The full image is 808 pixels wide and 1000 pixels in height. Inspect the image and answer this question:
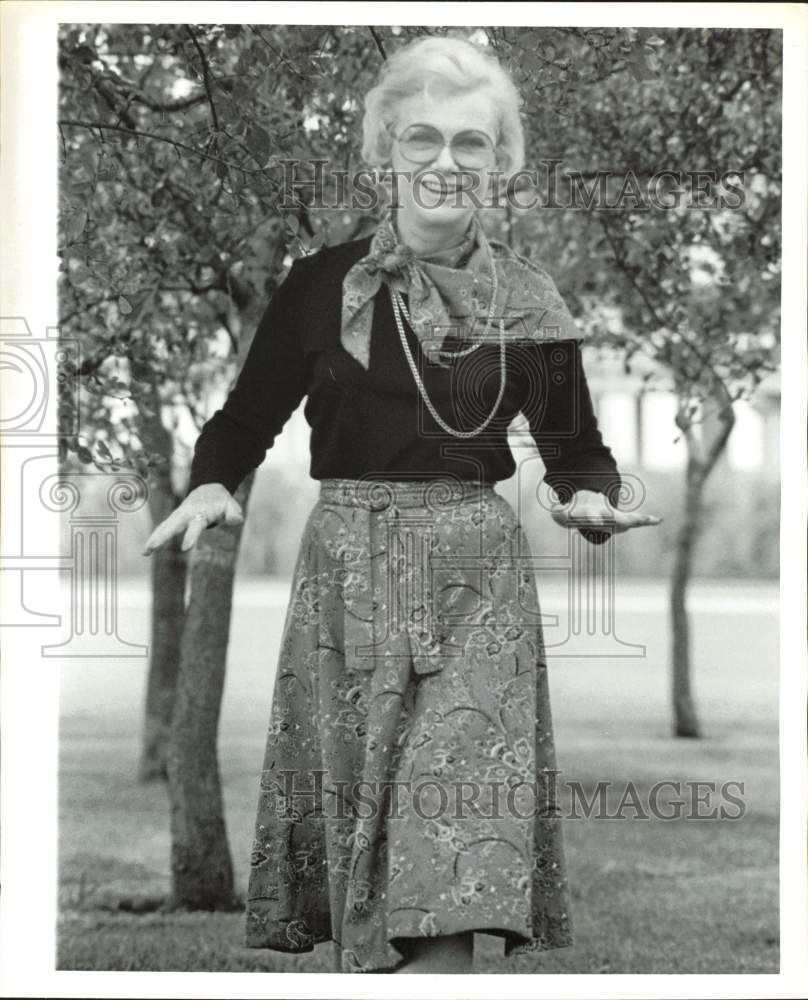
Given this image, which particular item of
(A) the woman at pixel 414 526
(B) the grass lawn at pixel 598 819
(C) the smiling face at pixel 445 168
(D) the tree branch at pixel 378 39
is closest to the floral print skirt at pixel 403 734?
A: (A) the woman at pixel 414 526

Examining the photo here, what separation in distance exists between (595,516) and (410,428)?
21.4 inches

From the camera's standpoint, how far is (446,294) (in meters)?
4.31

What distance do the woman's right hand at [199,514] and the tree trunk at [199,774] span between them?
1.23 metres

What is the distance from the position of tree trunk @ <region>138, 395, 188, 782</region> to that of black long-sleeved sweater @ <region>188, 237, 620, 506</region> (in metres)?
0.82

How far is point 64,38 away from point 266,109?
0.59 metres

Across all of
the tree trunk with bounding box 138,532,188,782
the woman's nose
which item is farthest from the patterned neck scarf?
the tree trunk with bounding box 138,532,188,782

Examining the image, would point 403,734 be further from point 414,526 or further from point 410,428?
point 410,428

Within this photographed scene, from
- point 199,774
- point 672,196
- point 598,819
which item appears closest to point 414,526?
point 672,196

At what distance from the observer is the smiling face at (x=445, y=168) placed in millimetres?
4297

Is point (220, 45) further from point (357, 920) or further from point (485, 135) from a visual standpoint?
point (357, 920)

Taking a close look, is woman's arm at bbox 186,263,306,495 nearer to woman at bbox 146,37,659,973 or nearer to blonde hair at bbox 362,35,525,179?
woman at bbox 146,37,659,973

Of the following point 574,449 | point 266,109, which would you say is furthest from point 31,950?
point 266,109

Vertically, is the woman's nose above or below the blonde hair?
below

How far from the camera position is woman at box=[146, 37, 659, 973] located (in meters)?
4.16
